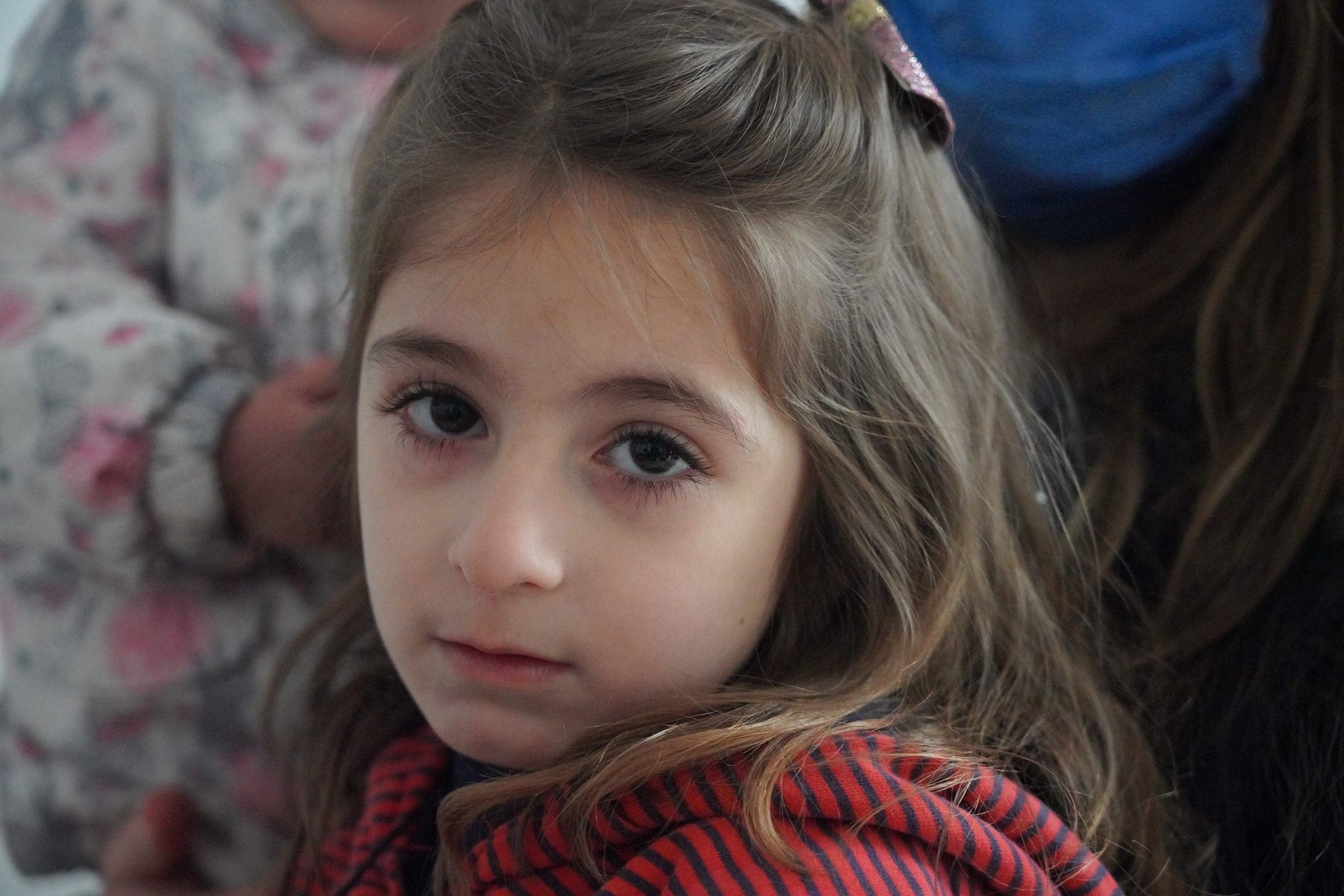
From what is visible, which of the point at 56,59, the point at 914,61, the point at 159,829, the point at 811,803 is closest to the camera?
the point at 811,803

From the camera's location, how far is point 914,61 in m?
0.79

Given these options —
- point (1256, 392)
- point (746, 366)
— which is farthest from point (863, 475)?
point (1256, 392)

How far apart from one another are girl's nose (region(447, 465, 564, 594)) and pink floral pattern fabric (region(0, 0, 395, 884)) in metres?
0.41

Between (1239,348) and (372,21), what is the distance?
786mm

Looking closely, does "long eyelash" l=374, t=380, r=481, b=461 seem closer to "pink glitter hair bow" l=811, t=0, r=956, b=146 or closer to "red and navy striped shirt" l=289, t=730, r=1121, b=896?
"red and navy striped shirt" l=289, t=730, r=1121, b=896

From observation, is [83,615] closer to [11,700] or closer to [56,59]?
[11,700]

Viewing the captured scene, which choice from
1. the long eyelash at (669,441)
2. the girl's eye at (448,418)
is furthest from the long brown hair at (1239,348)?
the girl's eye at (448,418)

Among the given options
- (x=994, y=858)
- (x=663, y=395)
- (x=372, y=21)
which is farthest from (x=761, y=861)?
(x=372, y=21)

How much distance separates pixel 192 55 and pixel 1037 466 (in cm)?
83

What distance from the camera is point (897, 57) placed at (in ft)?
2.57

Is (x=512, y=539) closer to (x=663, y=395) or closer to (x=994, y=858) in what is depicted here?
(x=663, y=395)

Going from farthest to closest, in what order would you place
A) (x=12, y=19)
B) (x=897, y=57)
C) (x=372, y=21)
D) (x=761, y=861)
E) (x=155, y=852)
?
Result: (x=12, y=19) → (x=372, y=21) → (x=155, y=852) → (x=897, y=57) → (x=761, y=861)

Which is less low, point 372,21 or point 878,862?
point 372,21

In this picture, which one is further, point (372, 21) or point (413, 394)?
point (372, 21)
